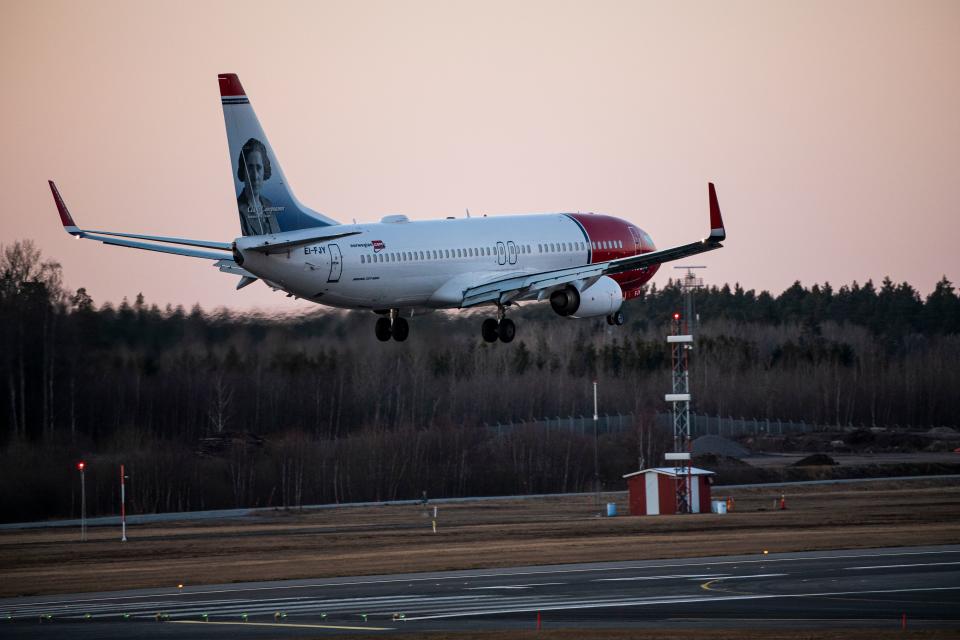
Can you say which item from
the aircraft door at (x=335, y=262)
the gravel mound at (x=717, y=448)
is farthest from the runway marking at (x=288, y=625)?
the gravel mound at (x=717, y=448)

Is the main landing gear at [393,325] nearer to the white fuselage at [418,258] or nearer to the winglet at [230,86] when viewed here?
the white fuselage at [418,258]

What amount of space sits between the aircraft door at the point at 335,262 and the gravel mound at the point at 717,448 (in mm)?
77394

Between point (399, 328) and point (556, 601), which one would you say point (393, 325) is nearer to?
point (399, 328)

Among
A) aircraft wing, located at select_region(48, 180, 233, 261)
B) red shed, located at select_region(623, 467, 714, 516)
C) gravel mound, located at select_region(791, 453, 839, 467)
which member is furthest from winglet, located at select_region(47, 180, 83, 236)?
gravel mound, located at select_region(791, 453, 839, 467)

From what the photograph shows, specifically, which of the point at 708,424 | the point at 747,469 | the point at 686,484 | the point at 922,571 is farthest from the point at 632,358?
the point at 922,571

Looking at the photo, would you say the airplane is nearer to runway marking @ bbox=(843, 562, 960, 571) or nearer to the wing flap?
the wing flap

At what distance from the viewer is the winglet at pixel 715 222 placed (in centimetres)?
5450

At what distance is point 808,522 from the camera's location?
74312 millimetres

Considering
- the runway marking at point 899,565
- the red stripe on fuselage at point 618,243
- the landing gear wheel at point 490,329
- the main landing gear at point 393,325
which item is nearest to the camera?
the runway marking at point 899,565

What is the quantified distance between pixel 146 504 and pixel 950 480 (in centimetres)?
5510

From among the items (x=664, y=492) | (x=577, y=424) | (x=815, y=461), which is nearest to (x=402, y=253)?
(x=664, y=492)

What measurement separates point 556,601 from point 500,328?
22.6m

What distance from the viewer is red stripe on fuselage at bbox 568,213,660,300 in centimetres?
6888

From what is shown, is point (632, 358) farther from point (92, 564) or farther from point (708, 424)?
point (92, 564)
